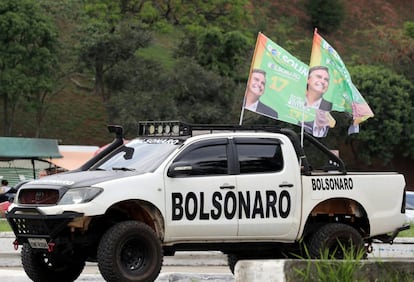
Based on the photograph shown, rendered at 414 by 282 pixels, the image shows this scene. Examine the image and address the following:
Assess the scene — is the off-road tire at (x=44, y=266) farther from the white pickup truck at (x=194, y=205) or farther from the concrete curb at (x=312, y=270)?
the concrete curb at (x=312, y=270)

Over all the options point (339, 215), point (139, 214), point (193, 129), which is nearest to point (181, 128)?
point (193, 129)

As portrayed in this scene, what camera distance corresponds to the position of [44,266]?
35.6ft

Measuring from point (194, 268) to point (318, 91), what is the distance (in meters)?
3.72

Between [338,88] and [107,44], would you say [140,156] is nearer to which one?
[338,88]

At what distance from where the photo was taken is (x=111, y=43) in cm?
5172

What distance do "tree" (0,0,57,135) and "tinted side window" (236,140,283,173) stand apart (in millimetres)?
38001

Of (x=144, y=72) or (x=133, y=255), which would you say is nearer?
(x=133, y=255)

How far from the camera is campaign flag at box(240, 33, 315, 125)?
52.1 feet

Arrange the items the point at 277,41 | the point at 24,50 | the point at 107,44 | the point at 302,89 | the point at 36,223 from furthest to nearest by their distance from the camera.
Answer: the point at 277,41
the point at 107,44
the point at 24,50
the point at 302,89
the point at 36,223

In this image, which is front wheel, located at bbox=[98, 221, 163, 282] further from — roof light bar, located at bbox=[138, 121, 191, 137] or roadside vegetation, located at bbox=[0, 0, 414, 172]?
roadside vegetation, located at bbox=[0, 0, 414, 172]

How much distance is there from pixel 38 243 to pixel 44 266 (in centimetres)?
106

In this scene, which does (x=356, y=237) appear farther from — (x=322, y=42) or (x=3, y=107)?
(x=3, y=107)

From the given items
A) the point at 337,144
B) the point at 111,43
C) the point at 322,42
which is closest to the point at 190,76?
the point at 111,43

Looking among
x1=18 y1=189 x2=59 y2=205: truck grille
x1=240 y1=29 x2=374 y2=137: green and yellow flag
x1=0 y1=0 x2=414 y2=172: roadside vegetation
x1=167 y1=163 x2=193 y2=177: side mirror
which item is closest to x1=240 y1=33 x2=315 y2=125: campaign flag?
x1=240 y1=29 x2=374 y2=137: green and yellow flag
